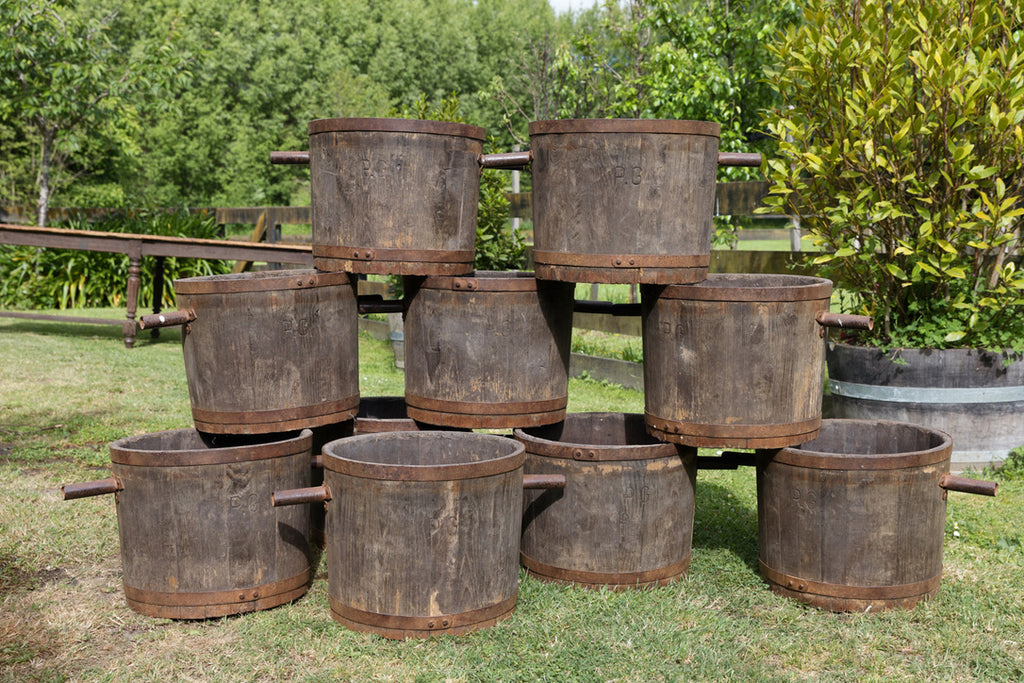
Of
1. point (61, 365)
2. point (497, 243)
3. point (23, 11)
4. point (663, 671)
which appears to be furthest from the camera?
point (23, 11)

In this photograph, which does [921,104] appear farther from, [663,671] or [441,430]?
[663,671]

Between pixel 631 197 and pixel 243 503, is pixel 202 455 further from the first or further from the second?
pixel 631 197

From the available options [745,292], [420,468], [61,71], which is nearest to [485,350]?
[420,468]

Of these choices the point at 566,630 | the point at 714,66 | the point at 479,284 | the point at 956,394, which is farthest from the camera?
the point at 714,66

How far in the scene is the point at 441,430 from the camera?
4.46 m

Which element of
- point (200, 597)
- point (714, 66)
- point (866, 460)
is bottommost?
point (200, 597)

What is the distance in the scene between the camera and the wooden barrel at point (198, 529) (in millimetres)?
3725

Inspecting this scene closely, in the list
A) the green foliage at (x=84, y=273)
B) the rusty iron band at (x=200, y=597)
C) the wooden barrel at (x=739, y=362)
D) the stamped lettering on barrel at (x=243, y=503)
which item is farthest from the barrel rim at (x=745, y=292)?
the green foliage at (x=84, y=273)

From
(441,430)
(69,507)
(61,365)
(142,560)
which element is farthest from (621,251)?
(61,365)

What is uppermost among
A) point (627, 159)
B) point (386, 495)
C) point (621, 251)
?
point (627, 159)

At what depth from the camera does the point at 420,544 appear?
3541 millimetres

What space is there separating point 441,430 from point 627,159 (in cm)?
151

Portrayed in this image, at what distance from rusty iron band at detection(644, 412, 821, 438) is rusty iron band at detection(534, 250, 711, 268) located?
0.67 metres

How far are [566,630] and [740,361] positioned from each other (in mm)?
1279
